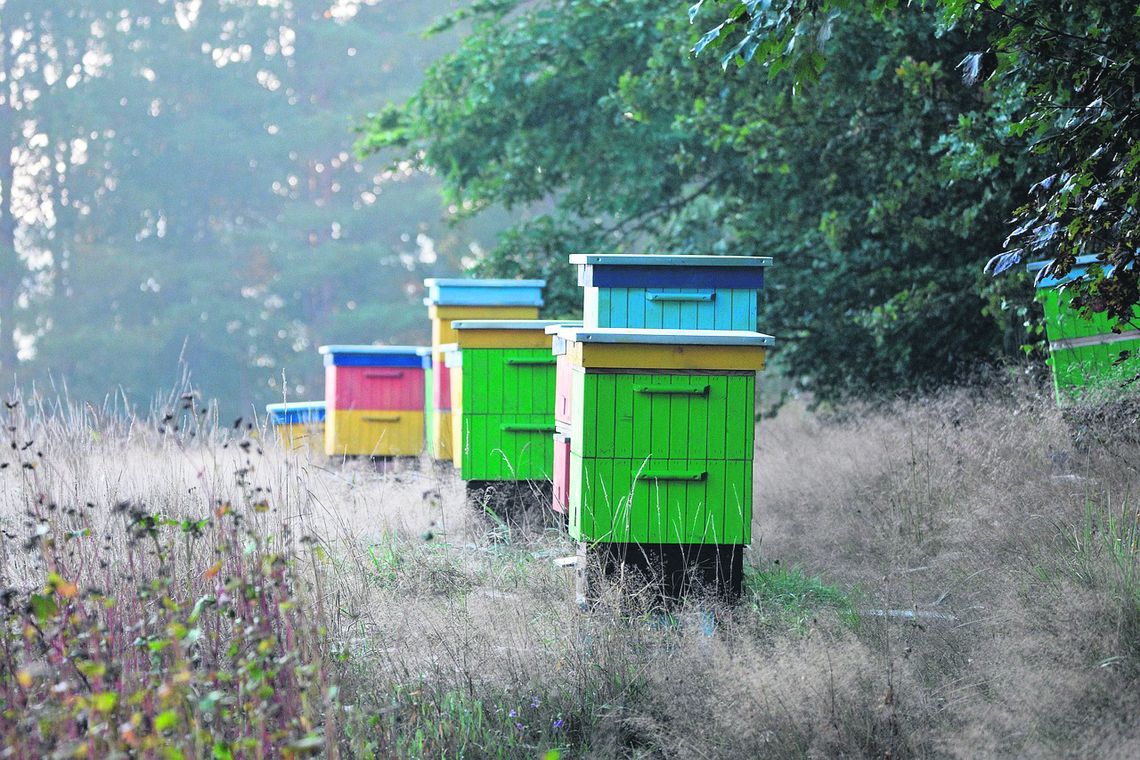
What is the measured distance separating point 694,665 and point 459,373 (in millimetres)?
3549

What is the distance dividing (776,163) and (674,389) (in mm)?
5480

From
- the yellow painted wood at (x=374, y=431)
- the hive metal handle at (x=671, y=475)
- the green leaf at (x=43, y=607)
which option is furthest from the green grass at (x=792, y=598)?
the yellow painted wood at (x=374, y=431)

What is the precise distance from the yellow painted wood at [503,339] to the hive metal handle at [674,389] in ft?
7.14

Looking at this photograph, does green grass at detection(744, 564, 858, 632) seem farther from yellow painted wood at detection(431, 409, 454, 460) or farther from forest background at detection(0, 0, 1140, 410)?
yellow painted wood at detection(431, 409, 454, 460)

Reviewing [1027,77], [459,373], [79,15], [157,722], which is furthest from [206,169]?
[157,722]

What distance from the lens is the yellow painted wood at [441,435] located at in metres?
8.40

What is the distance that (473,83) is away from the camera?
13547 millimetres

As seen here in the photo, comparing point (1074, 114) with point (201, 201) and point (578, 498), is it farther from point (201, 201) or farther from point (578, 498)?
point (201, 201)

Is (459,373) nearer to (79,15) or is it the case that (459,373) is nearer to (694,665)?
(694,665)

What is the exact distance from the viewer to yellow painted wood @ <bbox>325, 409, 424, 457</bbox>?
9.59 meters

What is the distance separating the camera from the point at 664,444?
4.69 m

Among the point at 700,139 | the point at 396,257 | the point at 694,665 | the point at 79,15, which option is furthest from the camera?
the point at 396,257

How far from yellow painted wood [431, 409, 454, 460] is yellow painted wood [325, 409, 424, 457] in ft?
3.78

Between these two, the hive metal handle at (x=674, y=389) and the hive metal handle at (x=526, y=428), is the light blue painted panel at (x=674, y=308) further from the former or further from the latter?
the hive metal handle at (x=526, y=428)
